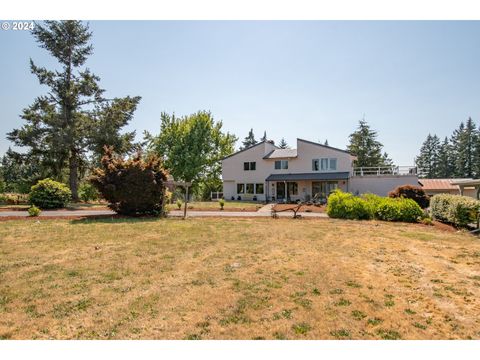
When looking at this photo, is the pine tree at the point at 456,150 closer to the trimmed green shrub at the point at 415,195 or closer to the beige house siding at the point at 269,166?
the beige house siding at the point at 269,166

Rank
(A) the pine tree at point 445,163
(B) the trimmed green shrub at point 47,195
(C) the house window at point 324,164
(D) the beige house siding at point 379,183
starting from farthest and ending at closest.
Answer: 1. (A) the pine tree at point 445,163
2. (C) the house window at point 324,164
3. (D) the beige house siding at point 379,183
4. (B) the trimmed green shrub at point 47,195

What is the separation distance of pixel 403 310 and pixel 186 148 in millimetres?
40303

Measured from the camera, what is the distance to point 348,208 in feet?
53.8

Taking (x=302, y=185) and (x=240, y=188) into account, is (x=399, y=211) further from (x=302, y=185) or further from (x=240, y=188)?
(x=240, y=188)

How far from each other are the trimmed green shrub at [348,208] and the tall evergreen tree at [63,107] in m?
23.8

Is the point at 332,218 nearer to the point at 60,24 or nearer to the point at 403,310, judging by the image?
the point at 403,310

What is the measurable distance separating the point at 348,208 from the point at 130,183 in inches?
488

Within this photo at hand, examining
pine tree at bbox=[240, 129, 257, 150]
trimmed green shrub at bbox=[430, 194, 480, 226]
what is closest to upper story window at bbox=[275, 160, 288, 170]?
trimmed green shrub at bbox=[430, 194, 480, 226]

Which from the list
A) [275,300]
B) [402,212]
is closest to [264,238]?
[275,300]

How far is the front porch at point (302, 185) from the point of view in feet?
105

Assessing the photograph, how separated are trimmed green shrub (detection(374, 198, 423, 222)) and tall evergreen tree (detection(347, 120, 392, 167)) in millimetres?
42104

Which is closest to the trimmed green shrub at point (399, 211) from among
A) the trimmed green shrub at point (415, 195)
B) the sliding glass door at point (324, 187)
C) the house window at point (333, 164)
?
the trimmed green shrub at point (415, 195)

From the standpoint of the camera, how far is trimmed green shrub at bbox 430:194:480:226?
43.4 feet

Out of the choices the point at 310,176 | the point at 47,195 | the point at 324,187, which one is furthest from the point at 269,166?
the point at 47,195
